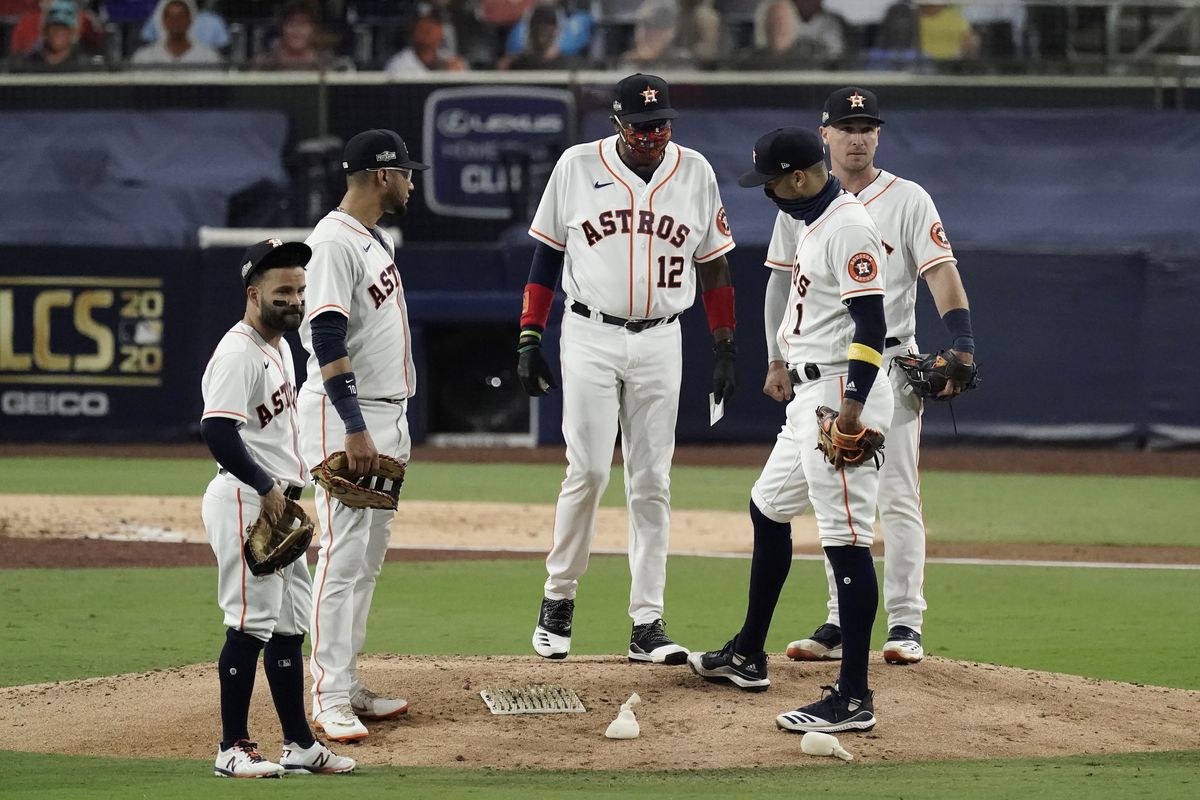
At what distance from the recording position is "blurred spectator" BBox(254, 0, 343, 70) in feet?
57.8

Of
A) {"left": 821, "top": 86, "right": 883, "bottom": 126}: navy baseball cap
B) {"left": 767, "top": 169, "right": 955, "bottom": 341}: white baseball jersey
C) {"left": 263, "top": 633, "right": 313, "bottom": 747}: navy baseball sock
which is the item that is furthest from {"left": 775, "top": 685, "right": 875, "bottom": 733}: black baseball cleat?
{"left": 821, "top": 86, "right": 883, "bottom": 126}: navy baseball cap

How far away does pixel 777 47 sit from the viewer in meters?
17.5

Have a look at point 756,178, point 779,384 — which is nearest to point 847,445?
point 756,178

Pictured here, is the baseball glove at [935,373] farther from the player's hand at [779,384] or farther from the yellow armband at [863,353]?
the yellow armband at [863,353]

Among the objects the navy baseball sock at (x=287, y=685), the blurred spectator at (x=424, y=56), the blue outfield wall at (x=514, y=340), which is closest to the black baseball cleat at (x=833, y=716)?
the navy baseball sock at (x=287, y=685)

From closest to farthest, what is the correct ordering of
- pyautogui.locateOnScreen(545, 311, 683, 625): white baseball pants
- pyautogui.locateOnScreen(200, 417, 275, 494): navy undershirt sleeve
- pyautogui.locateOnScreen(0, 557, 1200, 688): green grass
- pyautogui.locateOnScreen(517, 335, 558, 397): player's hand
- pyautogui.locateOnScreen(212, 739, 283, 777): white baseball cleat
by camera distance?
pyautogui.locateOnScreen(200, 417, 275, 494): navy undershirt sleeve
pyautogui.locateOnScreen(212, 739, 283, 777): white baseball cleat
pyautogui.locateOnScreen(545, 311, 683, 625): white baseball pants
pyautogui.locateOnScreen(517, 335, 558, 397): player's hand
pyautogui.locateOnScreen(0, 557, 1200, 688): green grass

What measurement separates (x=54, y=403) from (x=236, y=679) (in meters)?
12.4

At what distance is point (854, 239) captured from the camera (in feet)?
17.4

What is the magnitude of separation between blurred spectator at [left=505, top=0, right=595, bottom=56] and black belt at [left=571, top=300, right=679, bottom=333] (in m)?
12.3

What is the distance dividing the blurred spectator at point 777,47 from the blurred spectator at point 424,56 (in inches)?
119

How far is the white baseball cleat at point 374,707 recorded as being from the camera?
5.59 metres

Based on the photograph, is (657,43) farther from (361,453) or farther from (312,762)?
(312,762)

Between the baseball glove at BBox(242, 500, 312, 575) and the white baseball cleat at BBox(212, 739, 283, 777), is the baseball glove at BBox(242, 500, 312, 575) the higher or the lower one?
the higher one

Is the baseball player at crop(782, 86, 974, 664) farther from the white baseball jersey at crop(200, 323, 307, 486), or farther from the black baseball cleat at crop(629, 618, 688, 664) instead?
the white baseball jersey at crop(200, 323, 307, 486)
